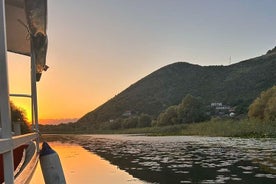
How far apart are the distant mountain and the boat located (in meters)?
104

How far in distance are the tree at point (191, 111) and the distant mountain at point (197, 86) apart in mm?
19561

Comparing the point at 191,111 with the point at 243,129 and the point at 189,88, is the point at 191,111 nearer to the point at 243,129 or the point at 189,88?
the point at 243,129

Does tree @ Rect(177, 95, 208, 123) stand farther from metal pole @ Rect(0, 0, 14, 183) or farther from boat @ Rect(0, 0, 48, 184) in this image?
metal pole @ Rect(0, 0, 14, 183)

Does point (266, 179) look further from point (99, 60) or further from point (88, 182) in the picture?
point (99, 60)

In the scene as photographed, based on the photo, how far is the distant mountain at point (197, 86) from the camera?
121 metres

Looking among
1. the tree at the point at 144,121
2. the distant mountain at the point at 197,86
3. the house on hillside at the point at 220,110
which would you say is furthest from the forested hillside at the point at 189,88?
the house on hillside at the point at 220,110

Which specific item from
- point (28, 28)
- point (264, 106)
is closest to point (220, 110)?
point (264, 106)

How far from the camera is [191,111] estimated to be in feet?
293

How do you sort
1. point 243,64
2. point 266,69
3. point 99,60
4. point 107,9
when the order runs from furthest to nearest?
point 243,64
point 266,69
point 99,60
point 107,9

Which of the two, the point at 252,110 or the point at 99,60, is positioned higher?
the point at 99,60

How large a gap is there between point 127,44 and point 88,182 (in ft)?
89.4

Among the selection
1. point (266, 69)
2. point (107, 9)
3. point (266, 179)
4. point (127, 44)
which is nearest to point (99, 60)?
point (127, 44)

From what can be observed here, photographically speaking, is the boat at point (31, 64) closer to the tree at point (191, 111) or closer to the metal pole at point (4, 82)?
the metal pole at point (4, 82)

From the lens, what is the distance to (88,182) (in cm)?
1196
